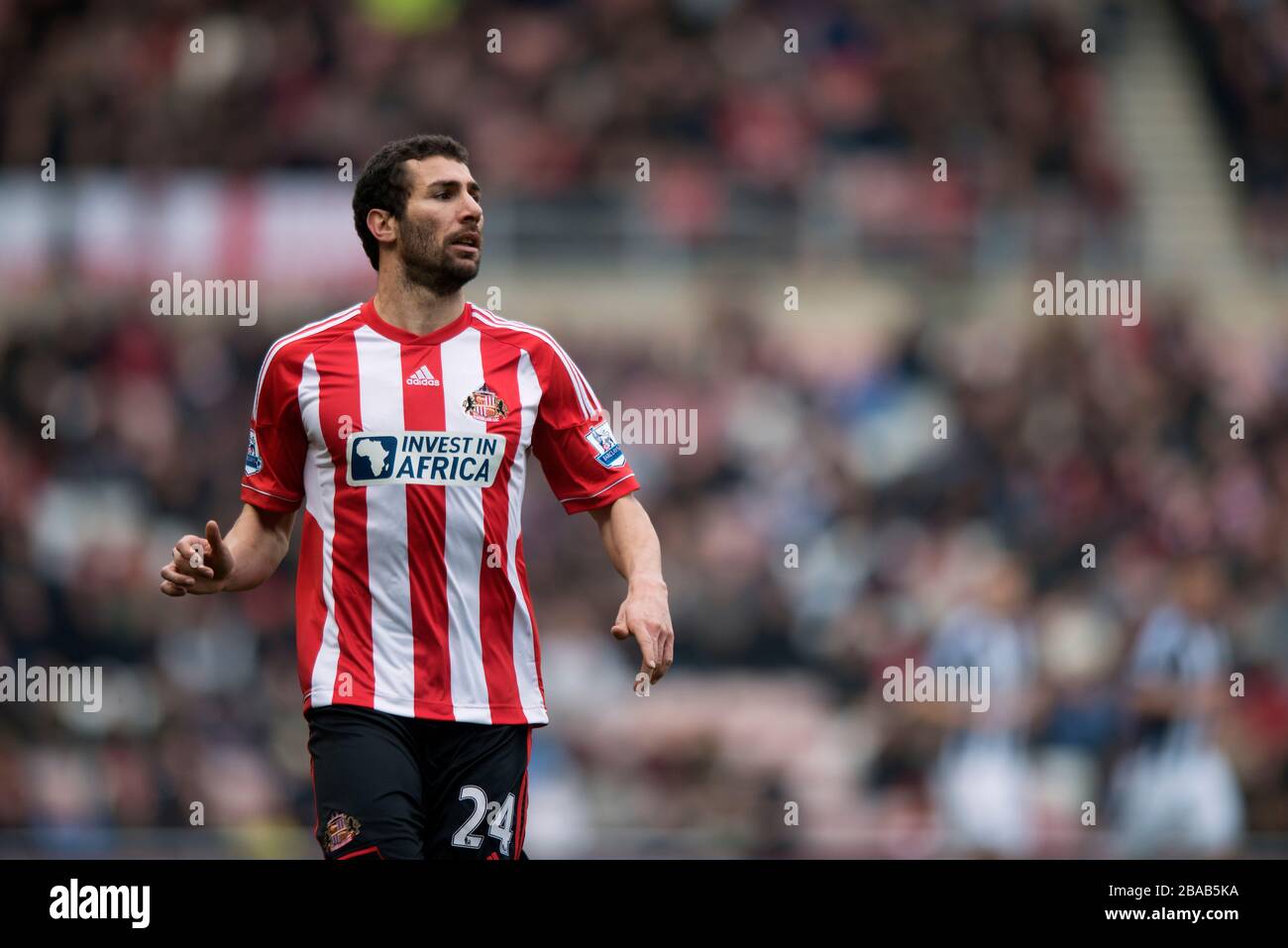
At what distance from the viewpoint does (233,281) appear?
13.4 m

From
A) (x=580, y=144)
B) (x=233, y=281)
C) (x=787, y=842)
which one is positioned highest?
(x=580, y=144)

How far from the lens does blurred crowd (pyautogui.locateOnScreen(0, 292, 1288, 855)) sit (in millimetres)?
10758

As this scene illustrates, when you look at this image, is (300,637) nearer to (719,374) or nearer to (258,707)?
(258,707)

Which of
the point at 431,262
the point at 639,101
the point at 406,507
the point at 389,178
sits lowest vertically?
the point at 406,507

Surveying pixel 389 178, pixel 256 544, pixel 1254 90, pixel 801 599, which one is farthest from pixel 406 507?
pixel 1254 90

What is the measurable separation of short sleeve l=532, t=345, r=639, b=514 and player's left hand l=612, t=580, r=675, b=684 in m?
0.52

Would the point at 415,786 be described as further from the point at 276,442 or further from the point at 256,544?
the point at 276,442

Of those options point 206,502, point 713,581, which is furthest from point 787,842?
point 206,502

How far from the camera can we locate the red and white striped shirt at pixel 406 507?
485 cm

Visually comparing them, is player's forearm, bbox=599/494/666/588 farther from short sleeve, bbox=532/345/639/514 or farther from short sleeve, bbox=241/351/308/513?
short sleeve, bbox=241/351/308/513

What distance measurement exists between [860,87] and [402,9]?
3.65 metres

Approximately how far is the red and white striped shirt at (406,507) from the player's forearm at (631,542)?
27 cm

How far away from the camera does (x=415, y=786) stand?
472cm

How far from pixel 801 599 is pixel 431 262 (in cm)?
702
